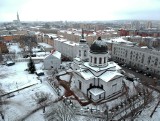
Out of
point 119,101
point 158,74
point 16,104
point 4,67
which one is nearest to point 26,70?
point 4,67

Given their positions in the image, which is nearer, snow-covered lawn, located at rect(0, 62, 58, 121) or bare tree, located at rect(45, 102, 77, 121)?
bare tree, located at rect(45, 102, 77, 121)

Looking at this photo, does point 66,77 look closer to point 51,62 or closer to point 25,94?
point 51,62

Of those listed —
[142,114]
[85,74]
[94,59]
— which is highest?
[94,59]

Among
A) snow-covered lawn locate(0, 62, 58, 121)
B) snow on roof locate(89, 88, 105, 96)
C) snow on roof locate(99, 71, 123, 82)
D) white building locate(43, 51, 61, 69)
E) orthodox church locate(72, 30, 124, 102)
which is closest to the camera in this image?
snow-covered lawn locate(0, 62, 58, 121)

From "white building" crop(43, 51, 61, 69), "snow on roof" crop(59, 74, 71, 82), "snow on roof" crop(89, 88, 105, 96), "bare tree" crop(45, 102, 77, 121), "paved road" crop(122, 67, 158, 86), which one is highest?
"white building" crop(43, 51, 61, 69)

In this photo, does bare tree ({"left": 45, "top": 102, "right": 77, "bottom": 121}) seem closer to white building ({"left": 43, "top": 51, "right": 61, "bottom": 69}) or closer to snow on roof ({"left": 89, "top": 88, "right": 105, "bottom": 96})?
snow on roof ({"left": 89, "top": 88, "right": 105, "bottom": 96})

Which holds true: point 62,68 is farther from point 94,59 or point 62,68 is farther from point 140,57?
point 140,57

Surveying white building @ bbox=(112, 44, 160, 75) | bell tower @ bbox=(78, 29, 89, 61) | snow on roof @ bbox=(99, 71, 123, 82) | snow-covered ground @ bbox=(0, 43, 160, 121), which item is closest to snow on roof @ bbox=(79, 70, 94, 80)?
snow on roof @ bbox=(99, 71, 123, 82)
